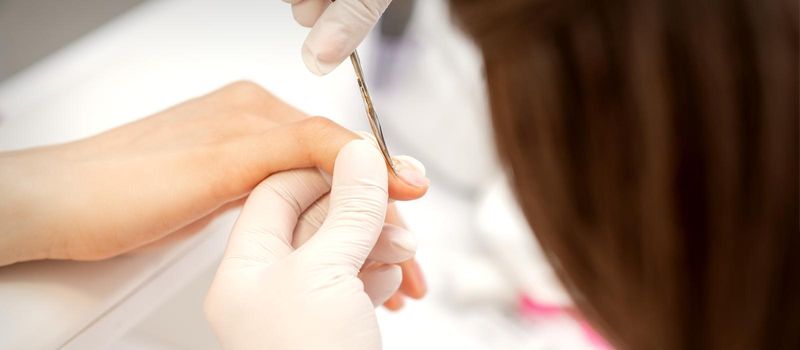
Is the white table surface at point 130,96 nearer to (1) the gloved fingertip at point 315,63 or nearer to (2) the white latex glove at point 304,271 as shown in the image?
Answer: (2) the white latex glove at point 304,271

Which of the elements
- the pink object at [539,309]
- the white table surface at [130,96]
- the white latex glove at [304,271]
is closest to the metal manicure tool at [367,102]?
the white latex glove at [304,271]

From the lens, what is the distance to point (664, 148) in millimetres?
500

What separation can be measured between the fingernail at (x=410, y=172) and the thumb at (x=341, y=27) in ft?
0.55

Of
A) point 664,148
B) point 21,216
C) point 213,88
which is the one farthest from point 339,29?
point 213,88

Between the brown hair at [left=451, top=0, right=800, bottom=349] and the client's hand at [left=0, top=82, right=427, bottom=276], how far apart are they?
0.85 ft

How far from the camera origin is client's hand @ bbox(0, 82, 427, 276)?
0.82 meters

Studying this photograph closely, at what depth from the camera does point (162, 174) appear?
90 cm

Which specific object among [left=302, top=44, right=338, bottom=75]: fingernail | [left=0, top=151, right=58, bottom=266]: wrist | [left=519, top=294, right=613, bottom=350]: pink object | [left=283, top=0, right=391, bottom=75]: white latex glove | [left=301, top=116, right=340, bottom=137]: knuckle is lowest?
[left=519, top=294, right=613, bottom=350]: pink object

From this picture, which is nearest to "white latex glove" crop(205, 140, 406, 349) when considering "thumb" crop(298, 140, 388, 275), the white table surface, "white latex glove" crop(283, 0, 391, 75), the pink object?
"thumb" crop(298, 140, 388, 275)

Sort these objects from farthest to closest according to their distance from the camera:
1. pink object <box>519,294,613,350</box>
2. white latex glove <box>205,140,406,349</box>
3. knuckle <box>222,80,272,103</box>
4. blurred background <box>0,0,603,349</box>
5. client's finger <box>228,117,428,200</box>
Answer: pink object <box>519,294,613,350</box> < knuckle <box>222,80,272,103</box> < blurred background <box>0,0,603,349</box> < client's finger <box>228,117,428,200</box> < white latex glove <box>205,140,406,349</box>

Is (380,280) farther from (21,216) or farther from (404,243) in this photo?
(21,216)

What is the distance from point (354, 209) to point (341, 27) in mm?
206

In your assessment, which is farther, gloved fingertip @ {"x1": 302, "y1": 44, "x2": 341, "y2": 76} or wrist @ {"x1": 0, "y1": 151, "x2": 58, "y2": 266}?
wrist @ {"x1": 0, "y1": 151, "x2": 58, "y2": 266}

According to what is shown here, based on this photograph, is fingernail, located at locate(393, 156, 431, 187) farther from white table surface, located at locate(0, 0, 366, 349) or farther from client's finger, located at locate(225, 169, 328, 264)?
white table surface, located at locate(0, 0, 366, 349)
